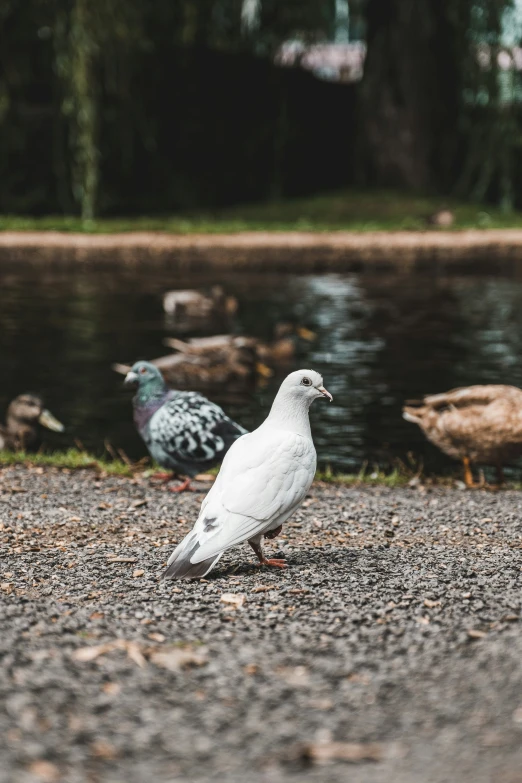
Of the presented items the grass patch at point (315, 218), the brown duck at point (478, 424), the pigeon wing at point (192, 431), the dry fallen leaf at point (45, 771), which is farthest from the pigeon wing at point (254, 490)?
the grass patch at point (315, 218)

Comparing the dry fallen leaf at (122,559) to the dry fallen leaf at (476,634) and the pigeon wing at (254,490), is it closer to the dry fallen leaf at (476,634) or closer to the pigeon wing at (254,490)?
the pigeon wing at (254,490)

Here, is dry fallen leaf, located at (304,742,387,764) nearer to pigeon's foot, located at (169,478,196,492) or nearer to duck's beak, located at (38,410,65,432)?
pigeon's foot, located at (169,478,196,492)

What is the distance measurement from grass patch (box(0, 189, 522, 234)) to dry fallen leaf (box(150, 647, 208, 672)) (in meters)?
14.5

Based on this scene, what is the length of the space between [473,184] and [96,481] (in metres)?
17.4

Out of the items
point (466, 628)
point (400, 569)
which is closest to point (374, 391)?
point (400, 569)

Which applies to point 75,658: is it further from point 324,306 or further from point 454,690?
point 324,306

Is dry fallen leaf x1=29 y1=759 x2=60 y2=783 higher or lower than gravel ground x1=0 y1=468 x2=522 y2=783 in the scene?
higher

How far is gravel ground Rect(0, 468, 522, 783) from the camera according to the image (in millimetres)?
3080

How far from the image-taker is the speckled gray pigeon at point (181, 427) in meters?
7.23

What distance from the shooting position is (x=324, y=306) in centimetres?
1517

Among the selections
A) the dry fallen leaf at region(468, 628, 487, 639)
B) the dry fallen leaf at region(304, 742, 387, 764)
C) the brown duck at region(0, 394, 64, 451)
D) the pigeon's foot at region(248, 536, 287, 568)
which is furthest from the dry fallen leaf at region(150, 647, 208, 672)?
the brown duck at region(0, 394, 64, 451)

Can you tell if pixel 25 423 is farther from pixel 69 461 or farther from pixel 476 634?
pixel 476 634

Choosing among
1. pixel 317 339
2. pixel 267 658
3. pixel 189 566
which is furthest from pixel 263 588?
pixel 317 339

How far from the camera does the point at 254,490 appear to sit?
4.78 metres
